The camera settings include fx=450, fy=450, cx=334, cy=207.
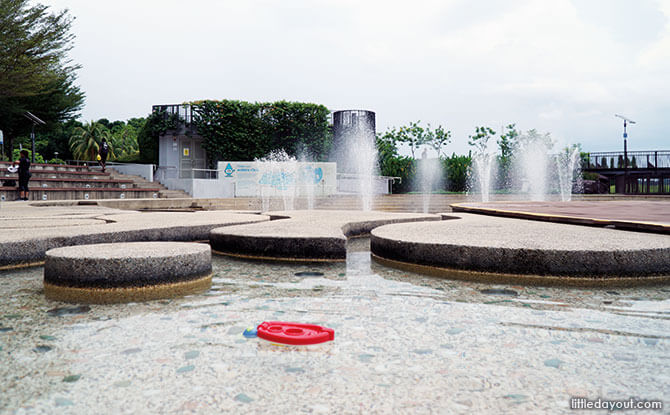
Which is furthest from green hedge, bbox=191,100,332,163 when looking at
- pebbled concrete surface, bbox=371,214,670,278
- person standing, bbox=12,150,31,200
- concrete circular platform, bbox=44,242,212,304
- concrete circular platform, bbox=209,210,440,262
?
concrete circular platform, bbox=44,242,212,304

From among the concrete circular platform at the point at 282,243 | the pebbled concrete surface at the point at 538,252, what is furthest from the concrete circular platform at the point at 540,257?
the concrete circular platform at the point at 282,243

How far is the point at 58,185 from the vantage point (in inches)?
651

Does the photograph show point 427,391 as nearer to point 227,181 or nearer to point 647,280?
point 647,280

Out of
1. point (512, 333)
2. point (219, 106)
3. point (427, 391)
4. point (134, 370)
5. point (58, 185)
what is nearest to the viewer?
point (427, 391)

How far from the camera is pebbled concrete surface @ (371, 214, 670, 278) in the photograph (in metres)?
3.78

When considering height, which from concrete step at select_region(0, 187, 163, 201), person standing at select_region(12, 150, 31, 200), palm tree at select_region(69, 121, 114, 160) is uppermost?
palm tree at select_region(69, 121, 114, 160)

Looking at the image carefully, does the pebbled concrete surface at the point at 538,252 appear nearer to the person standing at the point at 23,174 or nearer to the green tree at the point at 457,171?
the person standing at the point at 23,174

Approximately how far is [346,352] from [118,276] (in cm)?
207

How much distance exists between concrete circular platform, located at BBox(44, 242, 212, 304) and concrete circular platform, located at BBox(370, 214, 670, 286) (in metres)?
2.04

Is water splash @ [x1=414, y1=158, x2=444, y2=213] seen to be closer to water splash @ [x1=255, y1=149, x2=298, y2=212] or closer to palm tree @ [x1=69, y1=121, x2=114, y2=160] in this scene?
water splash @ [x1=255, y1=149, x2=298, y2=212]

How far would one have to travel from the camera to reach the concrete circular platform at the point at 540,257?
148 inches

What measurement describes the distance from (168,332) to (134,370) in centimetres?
51

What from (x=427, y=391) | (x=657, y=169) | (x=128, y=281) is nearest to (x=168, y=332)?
(x=128, y=281)

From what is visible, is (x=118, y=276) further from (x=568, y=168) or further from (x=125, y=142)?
(x=125, y=142)
